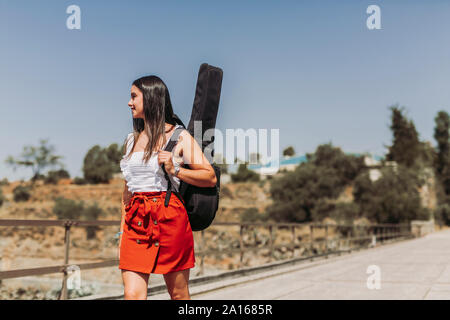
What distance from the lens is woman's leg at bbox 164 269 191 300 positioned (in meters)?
2.48

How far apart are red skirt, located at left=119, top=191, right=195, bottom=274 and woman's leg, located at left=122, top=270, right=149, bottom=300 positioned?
0.12 feet

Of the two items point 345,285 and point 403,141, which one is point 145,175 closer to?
point 345,285

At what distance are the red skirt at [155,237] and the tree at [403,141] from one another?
66346mm

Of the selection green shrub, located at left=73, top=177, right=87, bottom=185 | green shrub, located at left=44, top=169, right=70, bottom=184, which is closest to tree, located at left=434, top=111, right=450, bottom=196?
green shrub, located at left=73, top=177, right=87, bottom=185

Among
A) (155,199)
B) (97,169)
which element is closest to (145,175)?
(155,199)

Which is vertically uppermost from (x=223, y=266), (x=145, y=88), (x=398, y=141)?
(x=398, y=141)

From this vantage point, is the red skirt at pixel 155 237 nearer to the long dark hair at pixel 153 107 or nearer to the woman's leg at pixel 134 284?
the woman's leg at pixel 134 284

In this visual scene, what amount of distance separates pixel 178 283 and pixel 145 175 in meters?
0.56

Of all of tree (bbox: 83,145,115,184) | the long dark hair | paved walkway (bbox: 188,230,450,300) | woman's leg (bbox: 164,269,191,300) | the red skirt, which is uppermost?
tree (bbox: 83,145,115,184)

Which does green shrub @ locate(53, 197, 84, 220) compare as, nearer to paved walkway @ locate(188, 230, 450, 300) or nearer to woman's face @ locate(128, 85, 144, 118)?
paved walkway @ locate(188, 230, 450, 300)
